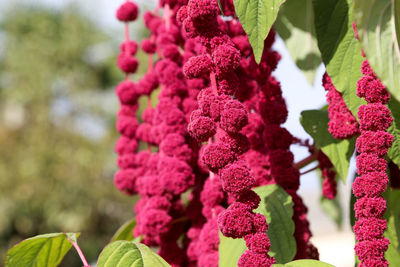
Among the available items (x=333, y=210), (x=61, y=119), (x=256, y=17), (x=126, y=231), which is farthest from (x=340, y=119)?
(x=61, y=119)

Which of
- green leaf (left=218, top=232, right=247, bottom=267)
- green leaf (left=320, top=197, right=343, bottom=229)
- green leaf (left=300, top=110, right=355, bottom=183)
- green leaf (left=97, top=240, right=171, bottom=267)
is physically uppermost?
green leaf (left=300, top=110, right=355, bottom=183)

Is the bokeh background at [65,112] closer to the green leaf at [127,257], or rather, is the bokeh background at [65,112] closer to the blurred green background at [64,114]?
the blurred green background at [64,114]

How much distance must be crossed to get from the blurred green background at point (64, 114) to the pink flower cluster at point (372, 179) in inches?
503

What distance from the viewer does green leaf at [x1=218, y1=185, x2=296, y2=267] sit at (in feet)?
1.62

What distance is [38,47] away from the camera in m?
13.9

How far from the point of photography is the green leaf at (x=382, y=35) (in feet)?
1.25

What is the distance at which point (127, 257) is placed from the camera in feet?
1.51

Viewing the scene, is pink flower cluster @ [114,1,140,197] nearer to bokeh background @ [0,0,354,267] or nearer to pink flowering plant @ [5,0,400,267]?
pink flowering plant @ [5,0,400,267]

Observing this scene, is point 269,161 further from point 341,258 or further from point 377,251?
point 341,258

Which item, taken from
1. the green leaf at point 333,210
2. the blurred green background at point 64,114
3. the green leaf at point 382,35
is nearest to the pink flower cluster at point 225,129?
the green leaf at point 382,35

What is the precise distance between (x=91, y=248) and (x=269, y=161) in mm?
12885

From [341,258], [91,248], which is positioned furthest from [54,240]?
[341,258]

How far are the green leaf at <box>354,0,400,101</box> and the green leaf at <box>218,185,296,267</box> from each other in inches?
7.3

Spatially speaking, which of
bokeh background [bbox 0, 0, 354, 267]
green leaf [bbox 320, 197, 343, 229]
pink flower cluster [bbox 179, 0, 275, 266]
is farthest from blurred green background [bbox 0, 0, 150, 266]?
pink flower cluster [bbox 179, 0, 275, 266]
